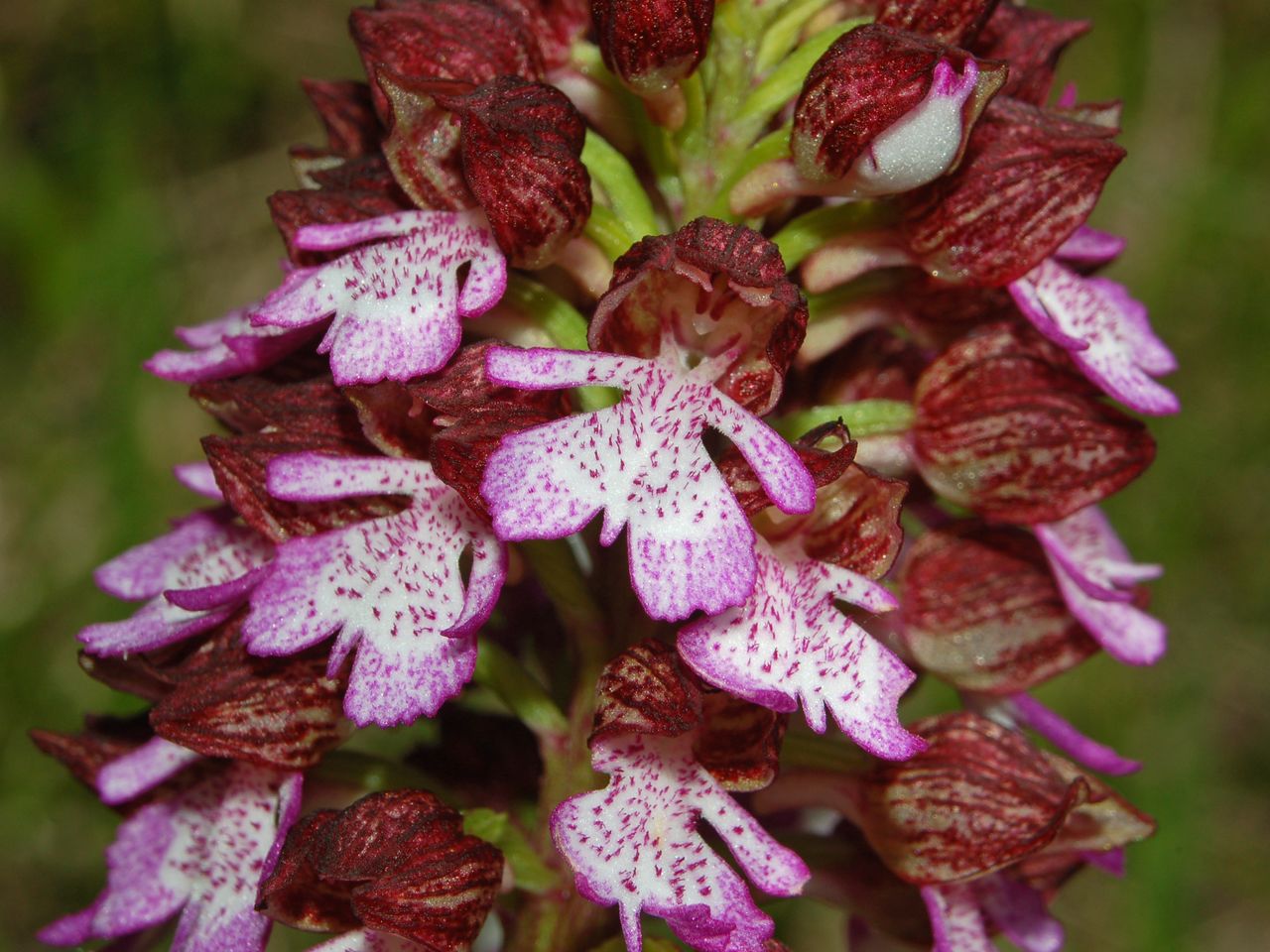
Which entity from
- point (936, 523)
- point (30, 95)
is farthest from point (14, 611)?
point (936, 523)

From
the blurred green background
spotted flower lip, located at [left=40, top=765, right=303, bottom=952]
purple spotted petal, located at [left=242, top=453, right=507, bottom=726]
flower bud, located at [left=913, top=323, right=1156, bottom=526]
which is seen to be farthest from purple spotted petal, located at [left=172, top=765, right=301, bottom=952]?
the blurred green background

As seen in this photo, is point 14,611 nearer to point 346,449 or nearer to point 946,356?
point 346,449

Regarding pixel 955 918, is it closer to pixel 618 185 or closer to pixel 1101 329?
pixel 1101 329

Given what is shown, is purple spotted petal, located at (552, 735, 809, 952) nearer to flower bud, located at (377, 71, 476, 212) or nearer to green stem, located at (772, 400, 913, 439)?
green stem, located at (772, 400, 913, 439)

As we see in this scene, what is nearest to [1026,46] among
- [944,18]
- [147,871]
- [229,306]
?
[944,18]

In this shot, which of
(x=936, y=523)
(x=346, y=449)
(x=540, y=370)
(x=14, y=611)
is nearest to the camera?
(x=540, y=370)

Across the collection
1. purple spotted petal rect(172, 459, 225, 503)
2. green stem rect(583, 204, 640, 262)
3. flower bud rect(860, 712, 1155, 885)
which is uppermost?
green stem rect(583, 204, 640, 262)
